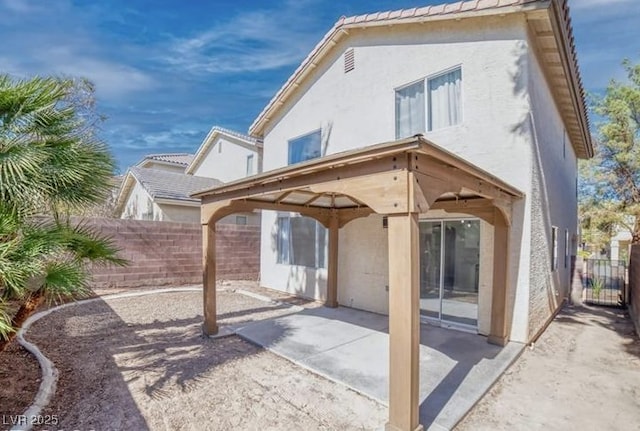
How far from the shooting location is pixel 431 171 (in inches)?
160

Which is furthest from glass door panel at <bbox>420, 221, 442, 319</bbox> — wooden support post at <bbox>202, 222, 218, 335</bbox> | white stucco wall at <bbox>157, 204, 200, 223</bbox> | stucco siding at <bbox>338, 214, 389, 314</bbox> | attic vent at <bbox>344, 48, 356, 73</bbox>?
white stucco wall at <bbox>157, 204, 200, 223</bbox>

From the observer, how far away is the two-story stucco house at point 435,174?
3912 mm

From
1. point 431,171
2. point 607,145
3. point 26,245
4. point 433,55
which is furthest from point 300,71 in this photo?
point 607,145

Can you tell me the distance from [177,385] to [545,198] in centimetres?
879

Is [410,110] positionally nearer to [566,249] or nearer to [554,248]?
[554,248]

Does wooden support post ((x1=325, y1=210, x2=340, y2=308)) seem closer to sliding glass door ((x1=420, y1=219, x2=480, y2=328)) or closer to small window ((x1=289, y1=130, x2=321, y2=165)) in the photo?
sliding glass door ((x1=420, y1=219, x2=480, y2=328))

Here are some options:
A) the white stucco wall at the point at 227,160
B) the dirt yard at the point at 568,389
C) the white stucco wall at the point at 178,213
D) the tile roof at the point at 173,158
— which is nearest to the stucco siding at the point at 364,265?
the dirt yard at the point at 568,389

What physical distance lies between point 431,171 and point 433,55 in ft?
18.2

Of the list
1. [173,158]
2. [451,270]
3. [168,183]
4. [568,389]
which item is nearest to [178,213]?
[168,183]

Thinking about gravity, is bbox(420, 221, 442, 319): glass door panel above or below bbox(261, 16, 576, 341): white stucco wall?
below

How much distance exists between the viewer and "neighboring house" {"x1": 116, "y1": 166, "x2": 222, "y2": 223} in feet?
54.6

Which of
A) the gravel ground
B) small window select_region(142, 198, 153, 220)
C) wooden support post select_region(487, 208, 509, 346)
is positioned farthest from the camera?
small window select_region(142, 198, 153, 220)

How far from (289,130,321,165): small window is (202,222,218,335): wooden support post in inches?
195

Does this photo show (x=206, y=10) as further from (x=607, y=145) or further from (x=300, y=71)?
(x=607, y=145)
